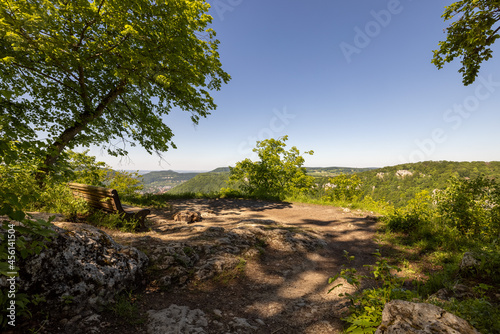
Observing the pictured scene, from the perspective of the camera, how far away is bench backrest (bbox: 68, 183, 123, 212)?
537cm

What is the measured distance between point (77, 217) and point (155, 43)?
6557 mm

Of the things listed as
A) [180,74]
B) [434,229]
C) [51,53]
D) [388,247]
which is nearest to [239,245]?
[388,247]

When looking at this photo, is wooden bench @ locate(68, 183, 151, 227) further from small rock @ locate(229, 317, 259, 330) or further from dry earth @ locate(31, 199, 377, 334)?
small rock @ locate(229, 317, 259, 330)

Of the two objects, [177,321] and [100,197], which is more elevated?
[100,197]

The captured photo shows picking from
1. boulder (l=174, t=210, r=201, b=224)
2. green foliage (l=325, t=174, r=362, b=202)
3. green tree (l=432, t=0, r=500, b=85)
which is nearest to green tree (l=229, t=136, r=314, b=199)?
green foliage (l=325, t=174, r=362, b=202)

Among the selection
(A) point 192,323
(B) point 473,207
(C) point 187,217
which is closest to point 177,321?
(A) point 192,323

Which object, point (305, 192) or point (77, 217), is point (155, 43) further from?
point (305, 192)

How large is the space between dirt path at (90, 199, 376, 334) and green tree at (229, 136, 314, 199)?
9770 mm

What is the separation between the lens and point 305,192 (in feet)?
59.1

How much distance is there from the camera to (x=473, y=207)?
579cm

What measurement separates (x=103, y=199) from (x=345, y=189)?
47.6 feet

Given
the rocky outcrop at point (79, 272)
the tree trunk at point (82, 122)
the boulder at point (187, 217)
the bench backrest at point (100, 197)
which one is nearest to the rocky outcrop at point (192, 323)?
the rocky outcrop at point (79, 272)

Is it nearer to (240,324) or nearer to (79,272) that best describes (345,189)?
(240,324)

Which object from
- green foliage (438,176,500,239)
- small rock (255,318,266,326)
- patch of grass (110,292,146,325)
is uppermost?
green foliage (438,176,500,239)
